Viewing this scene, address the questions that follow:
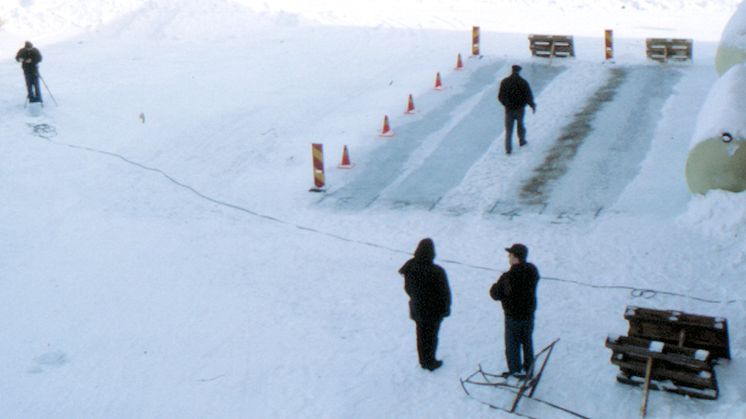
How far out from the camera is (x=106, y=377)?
9.73 metres

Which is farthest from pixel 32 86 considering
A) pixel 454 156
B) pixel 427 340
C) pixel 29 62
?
pixel 427 340

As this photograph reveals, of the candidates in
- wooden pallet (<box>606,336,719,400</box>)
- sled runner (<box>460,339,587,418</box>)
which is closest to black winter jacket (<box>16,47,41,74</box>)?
sled runner (<box>460,339,587,418</box>)

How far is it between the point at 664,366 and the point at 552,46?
16.2 metres

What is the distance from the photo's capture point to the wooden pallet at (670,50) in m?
21.9

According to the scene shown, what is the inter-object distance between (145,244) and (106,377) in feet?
13.4

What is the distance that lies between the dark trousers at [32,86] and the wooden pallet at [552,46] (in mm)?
13116

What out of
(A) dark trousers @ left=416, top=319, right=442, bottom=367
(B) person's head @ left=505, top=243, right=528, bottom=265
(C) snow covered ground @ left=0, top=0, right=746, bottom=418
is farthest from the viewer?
(C) snow covered ground @ left=0, top=0, right=746, bottom=418

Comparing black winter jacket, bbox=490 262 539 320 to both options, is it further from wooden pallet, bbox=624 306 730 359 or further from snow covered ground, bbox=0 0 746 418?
wooden pallet, bbox=624 306 730 359

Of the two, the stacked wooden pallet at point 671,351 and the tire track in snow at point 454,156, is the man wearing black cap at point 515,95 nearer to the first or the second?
the tire track in snow at point 454,156

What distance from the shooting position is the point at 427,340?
877cm

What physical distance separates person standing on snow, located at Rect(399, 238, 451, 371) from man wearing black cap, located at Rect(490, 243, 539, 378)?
1.88 ft

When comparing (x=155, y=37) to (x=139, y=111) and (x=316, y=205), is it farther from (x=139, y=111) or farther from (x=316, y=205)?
(x=316, y=205)

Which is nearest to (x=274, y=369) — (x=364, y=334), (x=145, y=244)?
(x=364, y=334)

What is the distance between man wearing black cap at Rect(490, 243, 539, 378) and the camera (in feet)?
26.0
